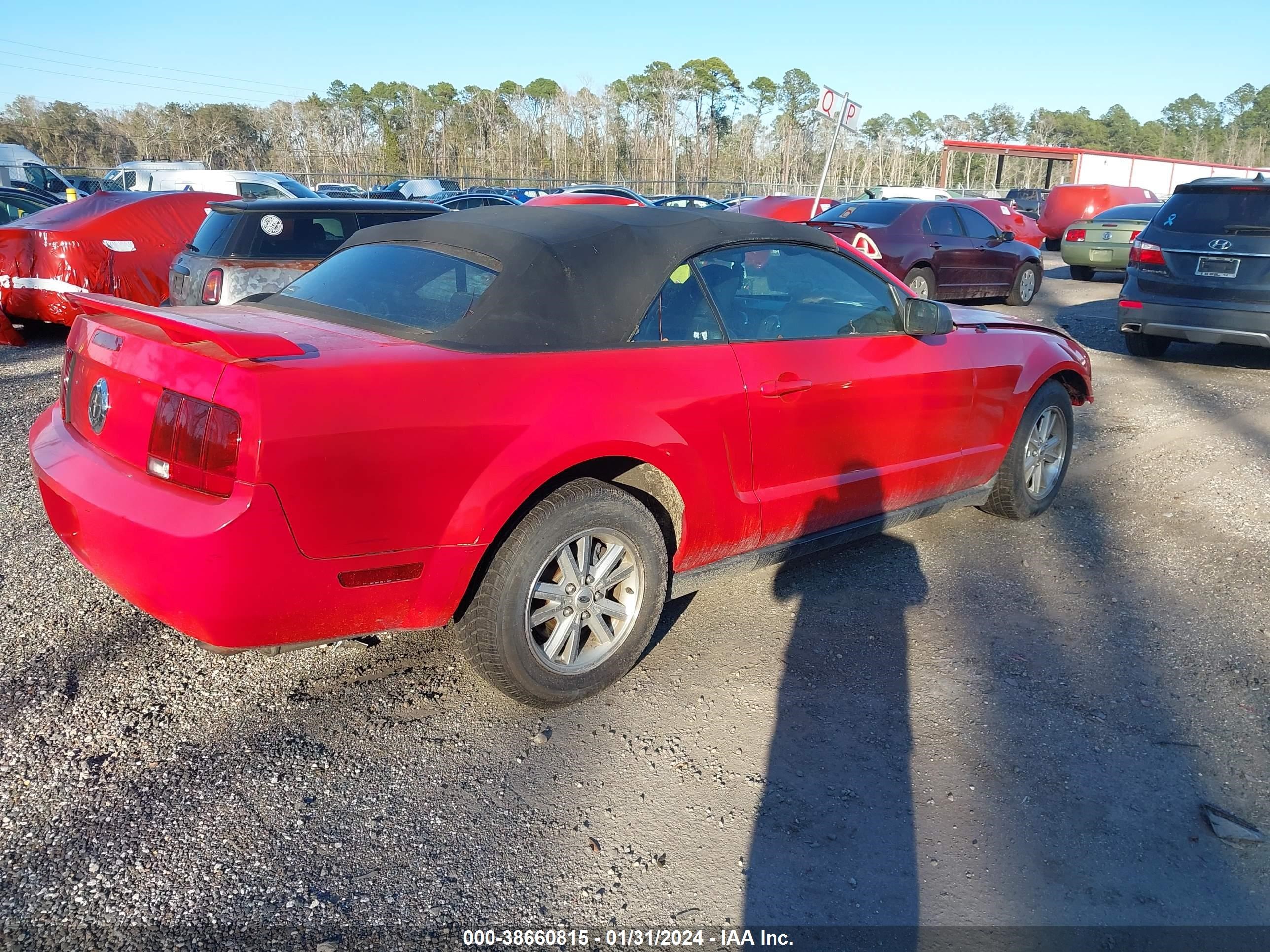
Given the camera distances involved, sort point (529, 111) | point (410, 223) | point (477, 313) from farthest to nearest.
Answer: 1. point (529, 111)
2. point (410, 223)
3. point (477, 313)

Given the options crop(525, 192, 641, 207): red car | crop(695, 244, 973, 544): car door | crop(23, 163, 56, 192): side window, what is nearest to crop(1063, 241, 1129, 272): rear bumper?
crop(525, 192, 641, 207): red car

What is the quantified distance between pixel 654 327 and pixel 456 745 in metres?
1.55

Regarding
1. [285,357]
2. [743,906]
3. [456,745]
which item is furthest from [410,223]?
[743,906]

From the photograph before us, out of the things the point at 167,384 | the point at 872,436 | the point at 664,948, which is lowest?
the point at 664,948

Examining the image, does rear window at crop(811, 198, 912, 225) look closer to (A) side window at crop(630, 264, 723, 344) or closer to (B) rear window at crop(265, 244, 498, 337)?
(A) side window at crop(630, 264, 723, 344)

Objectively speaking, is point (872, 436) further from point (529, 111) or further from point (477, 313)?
point (529, 111)

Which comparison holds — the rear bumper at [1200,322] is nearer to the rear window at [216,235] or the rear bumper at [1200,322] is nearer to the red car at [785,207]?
the rear window at [216,235]

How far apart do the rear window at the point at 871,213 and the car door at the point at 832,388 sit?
8.79 meters

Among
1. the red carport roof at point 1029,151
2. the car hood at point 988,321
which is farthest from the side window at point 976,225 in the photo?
the red carport roof at point 1029,151

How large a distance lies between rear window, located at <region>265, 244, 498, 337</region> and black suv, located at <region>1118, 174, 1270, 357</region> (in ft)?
26.3

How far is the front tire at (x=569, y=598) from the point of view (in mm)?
3000

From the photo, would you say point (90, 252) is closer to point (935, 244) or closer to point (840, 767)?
point (840, 767)

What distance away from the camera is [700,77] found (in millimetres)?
75750

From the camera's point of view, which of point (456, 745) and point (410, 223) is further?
point (410, 223)
